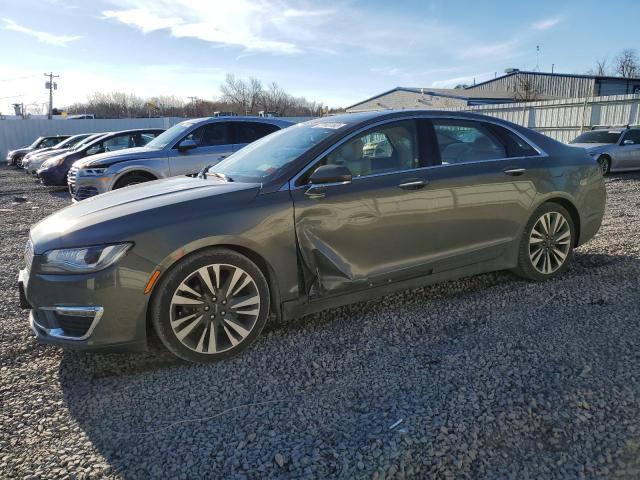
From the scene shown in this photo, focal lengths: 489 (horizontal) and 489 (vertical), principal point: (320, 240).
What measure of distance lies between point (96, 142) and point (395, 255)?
12.6m

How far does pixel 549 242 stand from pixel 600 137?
41.2ft

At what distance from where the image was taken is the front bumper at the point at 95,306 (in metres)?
2.91

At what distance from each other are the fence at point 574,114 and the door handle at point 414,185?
48.5 ft

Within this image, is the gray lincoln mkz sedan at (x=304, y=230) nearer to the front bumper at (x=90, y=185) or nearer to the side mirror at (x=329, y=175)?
the side mirror at (x=329, y=175)

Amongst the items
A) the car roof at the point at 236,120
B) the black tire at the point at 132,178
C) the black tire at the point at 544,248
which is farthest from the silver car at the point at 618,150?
the black tire at the point at 132,178

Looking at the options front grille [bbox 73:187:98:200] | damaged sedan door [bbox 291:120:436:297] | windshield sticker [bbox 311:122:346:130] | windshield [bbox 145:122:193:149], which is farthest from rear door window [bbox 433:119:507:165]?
front grille [bbox 73:187:98:200]

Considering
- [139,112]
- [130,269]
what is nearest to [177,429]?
[130,269]

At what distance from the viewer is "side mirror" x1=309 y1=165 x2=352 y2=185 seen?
339 cm

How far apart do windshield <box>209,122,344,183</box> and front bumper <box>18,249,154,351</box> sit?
1.15 metres

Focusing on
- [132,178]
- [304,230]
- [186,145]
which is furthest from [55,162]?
[304,230]

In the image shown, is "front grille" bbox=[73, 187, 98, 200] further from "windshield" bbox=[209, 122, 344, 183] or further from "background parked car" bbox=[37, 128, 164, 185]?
"windshield" bbox=[209, 122, 344, 183]

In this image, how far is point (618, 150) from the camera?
1403 cm

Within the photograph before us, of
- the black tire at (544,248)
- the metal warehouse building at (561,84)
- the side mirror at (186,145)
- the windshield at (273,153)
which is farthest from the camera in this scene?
the metal warehouse building at (561,84)

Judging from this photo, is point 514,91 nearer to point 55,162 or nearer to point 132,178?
point 55,162
